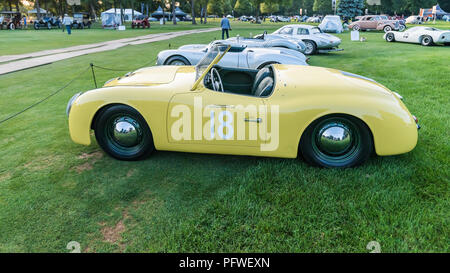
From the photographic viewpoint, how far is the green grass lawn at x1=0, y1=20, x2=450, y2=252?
2.22m

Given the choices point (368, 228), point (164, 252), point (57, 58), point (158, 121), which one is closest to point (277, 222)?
point (368, 228)

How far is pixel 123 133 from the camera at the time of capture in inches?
131

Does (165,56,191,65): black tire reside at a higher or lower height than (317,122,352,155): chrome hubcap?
higher

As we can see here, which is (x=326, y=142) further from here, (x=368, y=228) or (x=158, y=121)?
(x=158, y=121)

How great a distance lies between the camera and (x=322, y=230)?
2314mm

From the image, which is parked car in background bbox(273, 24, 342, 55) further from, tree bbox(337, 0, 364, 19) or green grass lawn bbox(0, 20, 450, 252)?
tree bbox(337, 0, 364, 19)

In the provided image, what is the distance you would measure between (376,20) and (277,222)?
2979cm

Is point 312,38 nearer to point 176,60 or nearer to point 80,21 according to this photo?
point 176,60

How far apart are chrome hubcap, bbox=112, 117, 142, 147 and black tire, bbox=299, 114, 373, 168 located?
1.89 m

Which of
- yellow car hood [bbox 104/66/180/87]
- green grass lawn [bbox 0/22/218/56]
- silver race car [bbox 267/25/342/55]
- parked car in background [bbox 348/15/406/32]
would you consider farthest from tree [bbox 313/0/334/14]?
yellow car hood [bbox 104/66/180/87]

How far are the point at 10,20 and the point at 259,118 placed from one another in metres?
40.9

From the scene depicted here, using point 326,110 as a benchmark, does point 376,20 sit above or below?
above

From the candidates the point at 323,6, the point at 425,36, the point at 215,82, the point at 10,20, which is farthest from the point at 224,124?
the point at 323,6

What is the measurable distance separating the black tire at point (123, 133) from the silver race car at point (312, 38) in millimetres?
10637
